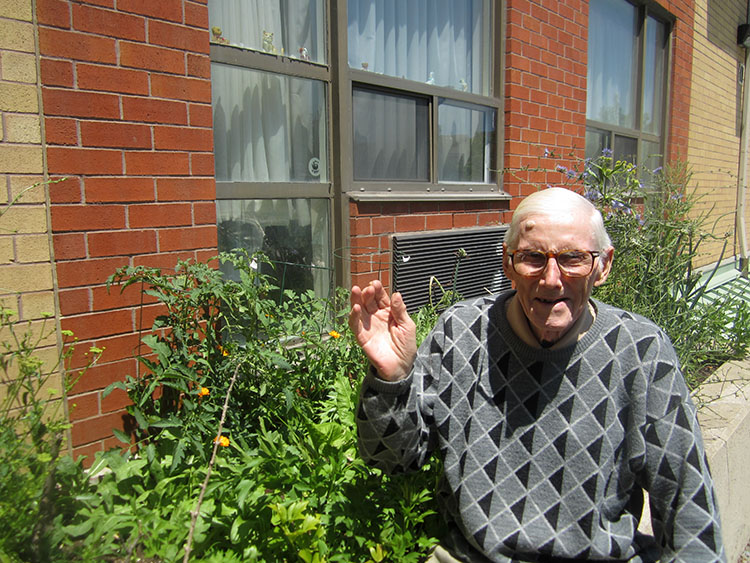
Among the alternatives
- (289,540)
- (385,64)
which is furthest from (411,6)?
(289,540)

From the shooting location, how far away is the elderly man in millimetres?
1588

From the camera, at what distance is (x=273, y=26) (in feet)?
11.2

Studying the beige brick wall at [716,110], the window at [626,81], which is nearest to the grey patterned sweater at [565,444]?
the window at [626,81]

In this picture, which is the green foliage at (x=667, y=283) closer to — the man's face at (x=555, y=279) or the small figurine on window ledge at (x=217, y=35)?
the man's face at (x=555, y=279)

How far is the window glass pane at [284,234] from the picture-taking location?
3289 mm

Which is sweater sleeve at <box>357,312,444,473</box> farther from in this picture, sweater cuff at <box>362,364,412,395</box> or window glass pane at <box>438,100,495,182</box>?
window glass pane at <box>438,100,495,182</box>

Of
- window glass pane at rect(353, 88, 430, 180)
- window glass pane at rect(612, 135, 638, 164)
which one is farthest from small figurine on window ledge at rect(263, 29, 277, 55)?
window glass pane at rect(612, 135, 638, 164)

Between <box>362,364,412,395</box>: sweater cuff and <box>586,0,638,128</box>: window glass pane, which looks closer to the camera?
<box>362,364,412,395</box>: sweater cuff

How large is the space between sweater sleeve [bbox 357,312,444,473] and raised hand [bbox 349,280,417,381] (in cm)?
4

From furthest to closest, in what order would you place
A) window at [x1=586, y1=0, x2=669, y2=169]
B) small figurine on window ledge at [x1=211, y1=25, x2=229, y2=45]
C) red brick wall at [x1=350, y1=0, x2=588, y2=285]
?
1. window at [x1=586, y1=0, x2=669, y2=169]
2. red brick wall at [x1=350, y1=0, x2=588, y2=285]
3. small figurine on window ledge at [x1=211, y1=25, x2=229, y2=45]

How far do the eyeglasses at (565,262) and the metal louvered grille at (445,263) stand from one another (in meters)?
2.14

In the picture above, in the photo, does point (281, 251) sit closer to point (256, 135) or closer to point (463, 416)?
A: point (256, 135)

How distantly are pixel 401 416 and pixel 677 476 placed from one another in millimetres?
704

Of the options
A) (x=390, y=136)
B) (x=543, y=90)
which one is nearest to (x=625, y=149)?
(x=543, y=90)
